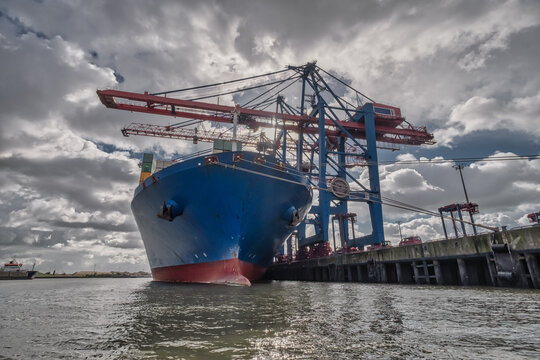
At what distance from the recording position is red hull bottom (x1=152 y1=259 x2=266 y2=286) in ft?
41.2

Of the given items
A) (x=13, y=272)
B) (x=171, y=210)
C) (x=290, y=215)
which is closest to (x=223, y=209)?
(x=171, y=210)

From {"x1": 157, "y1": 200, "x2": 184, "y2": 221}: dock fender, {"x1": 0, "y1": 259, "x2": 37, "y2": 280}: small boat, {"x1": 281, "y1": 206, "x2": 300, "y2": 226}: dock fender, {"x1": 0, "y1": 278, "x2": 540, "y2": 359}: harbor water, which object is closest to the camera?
{"x1": 0, "y1": 278, "x2": 540, "y2": 359}: harbor water

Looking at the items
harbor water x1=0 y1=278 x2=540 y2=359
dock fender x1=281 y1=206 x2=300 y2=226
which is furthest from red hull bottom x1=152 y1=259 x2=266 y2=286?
harbor water x1=0 y1=278 x2=540 y2=359

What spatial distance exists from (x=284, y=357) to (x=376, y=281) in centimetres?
1592

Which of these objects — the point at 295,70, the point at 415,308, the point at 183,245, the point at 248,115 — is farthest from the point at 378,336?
the point at 295,70

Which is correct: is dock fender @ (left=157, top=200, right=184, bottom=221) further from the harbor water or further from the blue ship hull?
the harbor water

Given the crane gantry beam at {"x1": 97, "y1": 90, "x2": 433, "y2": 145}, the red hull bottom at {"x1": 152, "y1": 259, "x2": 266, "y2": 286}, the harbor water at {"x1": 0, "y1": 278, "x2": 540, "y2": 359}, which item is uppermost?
the crane gantry beam at {"x1": 97, "y1": 90, "x2": 433, "y2": 145}

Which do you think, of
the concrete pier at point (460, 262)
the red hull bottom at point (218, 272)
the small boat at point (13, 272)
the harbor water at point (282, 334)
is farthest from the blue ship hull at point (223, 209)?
the small boat at point (13, 272)

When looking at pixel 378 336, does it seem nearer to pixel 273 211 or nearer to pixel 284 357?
pixel 284 357

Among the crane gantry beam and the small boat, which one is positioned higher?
the crane gantry beam

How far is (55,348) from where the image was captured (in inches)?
130

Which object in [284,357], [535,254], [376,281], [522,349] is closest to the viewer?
[284,357]

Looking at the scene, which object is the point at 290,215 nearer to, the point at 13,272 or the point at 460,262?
the point at 460,262

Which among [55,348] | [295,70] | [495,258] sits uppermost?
[295,70]
